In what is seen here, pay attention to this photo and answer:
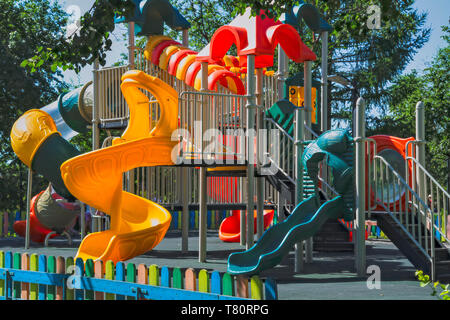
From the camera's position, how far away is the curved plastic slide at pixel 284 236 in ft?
31.8

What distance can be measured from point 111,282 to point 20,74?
2309 cm

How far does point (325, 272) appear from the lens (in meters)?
11.2

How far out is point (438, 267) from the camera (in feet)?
31.4

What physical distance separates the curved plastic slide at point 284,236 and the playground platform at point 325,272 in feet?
1.47

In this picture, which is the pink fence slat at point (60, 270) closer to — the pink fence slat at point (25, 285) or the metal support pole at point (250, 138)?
the pink fence slat at point (25, 285)

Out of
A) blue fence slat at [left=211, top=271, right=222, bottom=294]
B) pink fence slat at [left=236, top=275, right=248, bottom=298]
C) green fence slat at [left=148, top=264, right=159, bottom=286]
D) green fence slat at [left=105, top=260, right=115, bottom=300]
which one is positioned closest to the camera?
pink fence slat at [left=236, top=275, right=248, bottom=298]

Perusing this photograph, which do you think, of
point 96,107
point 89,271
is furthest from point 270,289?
point 96,107

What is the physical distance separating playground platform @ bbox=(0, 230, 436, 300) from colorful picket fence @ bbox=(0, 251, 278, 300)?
2386 mm

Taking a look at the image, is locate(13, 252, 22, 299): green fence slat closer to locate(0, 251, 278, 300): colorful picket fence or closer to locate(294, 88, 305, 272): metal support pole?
locate(0, 251, 278, 300): colorful picket fence

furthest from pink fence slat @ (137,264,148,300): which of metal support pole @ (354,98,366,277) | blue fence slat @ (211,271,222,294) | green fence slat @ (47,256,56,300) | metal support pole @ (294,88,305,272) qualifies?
metal support pole @ (294,88,305,272)

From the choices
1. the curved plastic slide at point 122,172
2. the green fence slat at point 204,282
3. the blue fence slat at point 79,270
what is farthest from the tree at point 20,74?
the green fence slat at point 204,282

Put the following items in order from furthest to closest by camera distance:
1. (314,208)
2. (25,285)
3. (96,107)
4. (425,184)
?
1. (96,107)
2. (314,208)
3. (425,184)
4. (25,285)

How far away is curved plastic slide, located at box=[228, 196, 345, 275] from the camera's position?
970cm

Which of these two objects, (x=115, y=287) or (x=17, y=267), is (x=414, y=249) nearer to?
(x=115, y=287)
